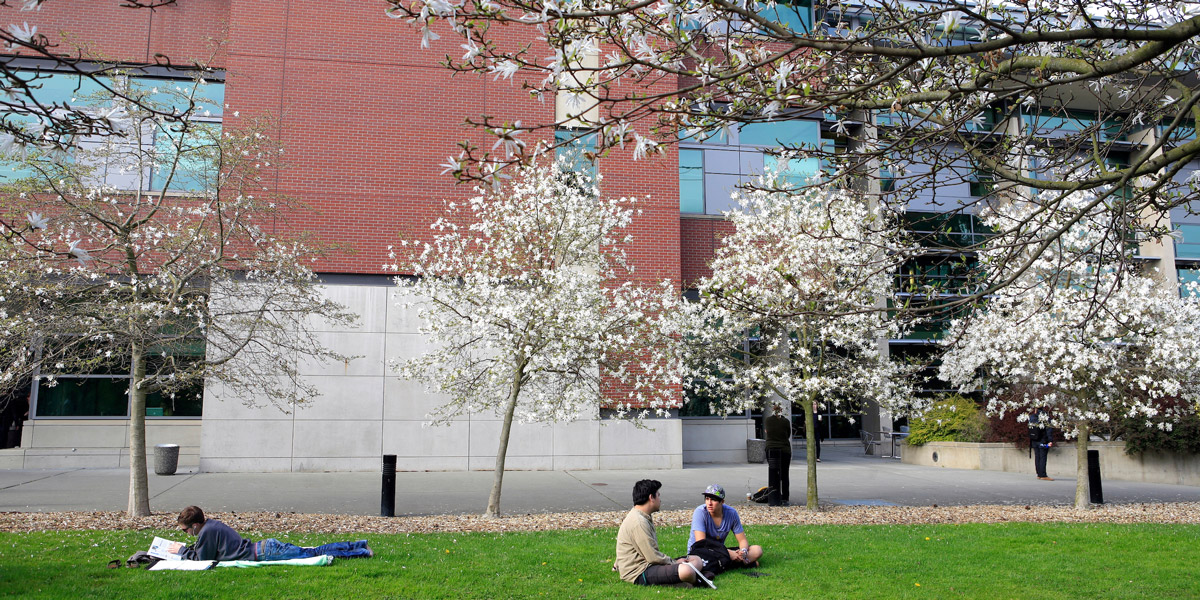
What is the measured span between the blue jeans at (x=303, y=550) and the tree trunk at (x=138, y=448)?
13.3ft

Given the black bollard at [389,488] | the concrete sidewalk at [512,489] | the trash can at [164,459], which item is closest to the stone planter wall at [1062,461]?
the concrete sidewalk at [512,489]

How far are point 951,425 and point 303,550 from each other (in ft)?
64.4

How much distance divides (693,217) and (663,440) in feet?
20.8

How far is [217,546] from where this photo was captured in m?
7.52

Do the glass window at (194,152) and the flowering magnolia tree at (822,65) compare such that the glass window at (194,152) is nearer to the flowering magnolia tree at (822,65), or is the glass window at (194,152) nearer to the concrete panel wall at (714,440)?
the flowering magnolia tree at (822,65)

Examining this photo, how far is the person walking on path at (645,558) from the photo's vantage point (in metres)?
7.06

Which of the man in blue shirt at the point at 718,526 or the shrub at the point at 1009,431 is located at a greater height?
the shrub at the point at 1009,431

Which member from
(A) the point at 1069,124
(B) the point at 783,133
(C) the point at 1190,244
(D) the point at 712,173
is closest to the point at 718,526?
(D) the point at 712,173

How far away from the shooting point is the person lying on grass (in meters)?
7.51

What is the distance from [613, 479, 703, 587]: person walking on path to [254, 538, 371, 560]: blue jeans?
8.63 feet

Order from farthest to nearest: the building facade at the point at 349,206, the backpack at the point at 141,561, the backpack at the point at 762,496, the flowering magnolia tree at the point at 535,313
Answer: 1. the building facade at the point at 349,206
2. the backpack at the point at 762,496
3. the flowering magnolia tree at the point at 535,313
4. the backpack at the point at 141,561

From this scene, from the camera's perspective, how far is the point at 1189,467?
58.1 feet

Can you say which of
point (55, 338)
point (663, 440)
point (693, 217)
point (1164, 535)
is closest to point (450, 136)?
point (693, 217)

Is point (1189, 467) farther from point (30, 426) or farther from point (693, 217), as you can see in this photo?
point (30, 426)
